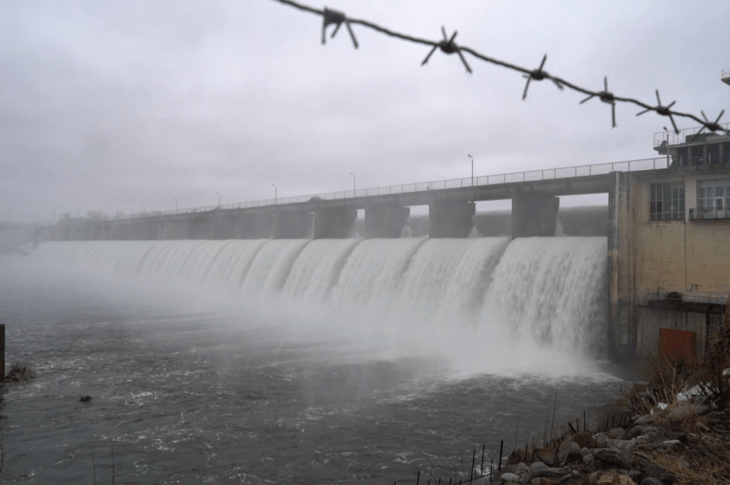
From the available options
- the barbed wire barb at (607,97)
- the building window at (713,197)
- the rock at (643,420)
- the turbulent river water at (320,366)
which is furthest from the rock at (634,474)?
the building window at (713,197)

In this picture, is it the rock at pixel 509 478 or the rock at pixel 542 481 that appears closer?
the rock at pixel 542 481

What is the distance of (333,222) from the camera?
4344cm

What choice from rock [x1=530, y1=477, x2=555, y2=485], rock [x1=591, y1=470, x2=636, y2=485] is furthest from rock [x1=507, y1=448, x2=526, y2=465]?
rock [x1=591, y1=470, x2=636, y2=485]

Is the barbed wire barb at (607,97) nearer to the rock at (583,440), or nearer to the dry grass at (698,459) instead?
the dry grass at (698,459)

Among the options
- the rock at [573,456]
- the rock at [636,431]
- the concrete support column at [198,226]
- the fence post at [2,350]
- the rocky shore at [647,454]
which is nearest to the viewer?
the rocky shore at [647,454]

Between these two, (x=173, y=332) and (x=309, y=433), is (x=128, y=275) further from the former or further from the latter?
(x=309, y=433)

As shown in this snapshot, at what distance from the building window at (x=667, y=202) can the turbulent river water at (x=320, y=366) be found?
268 centimetres

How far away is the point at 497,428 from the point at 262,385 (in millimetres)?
7491

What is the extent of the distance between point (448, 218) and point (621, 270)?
1447 centimetres

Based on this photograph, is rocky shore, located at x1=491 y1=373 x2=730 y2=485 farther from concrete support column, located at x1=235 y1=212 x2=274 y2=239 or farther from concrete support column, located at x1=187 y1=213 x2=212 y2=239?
concrete support column, located at x1=187 y1=213 x2=212 y2=239

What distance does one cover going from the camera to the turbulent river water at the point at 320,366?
428 inches

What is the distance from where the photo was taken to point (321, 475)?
1001cm

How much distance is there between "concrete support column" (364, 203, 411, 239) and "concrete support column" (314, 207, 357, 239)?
15.7 ft

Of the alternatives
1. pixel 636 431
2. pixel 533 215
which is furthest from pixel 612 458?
pixel 533 215
